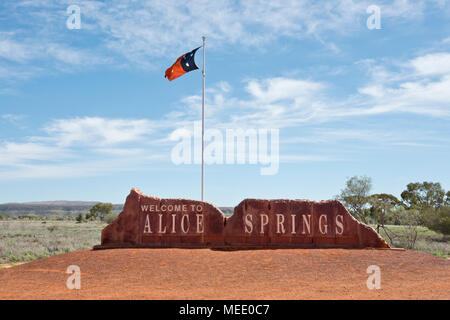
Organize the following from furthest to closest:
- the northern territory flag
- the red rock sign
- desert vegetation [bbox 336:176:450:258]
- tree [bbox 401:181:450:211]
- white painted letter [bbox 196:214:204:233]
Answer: tree [bbox 401:181:450:211]
desert vegetation [bbox 336:176:450:258]
the northern territory flag
white painted letter [bbox 196:214:204:233]
the red rock sign

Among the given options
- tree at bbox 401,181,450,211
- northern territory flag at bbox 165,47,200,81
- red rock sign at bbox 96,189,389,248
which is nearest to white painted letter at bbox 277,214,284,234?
red rock sign at bbox 96,189,389,248

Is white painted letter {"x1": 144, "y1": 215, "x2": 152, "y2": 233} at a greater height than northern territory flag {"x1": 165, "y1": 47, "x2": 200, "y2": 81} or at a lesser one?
lesser

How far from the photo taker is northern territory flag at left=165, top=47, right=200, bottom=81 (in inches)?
802

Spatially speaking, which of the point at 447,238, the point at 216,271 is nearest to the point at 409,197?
the point at 447,238

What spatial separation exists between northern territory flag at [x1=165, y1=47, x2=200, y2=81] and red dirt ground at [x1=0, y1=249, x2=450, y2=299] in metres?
9.51

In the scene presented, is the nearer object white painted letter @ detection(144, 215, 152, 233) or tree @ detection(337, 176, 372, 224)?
white painted letter @ detection(144, 215, 152, 233)

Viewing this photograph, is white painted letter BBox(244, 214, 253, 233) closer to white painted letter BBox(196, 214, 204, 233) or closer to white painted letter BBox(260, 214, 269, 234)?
white painted letter BBox(260, 214, 269, 234)

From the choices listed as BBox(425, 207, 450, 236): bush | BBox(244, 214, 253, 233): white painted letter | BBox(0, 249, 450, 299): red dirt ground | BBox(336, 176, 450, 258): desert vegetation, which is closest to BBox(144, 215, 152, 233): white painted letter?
BBox(0, 249, 450, 299): red dirt ground

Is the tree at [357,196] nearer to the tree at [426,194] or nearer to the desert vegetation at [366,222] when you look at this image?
the desert vegetation at [366,222]

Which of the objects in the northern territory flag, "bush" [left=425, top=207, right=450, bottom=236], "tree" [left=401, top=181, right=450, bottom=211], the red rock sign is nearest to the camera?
the red rock sign

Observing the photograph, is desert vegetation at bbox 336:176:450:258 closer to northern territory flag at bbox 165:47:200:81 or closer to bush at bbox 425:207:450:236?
bush at bbox 425:207:450:236
